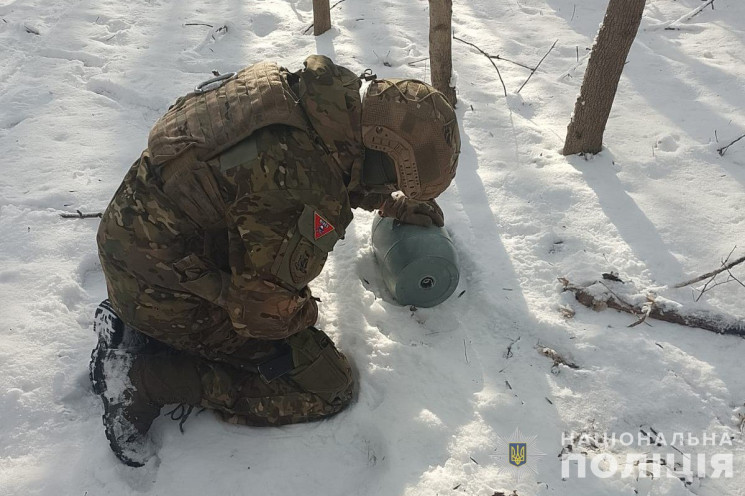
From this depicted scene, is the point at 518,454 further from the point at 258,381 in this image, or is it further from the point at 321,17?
the point at 321,17

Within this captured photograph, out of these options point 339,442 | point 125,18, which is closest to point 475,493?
point 339,442

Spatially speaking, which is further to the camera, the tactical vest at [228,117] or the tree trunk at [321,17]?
the tree trunk at [321,17]

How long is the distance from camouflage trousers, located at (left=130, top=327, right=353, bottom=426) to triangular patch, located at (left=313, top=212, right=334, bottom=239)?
0.79 metres

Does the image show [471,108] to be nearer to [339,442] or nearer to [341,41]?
[341,41]

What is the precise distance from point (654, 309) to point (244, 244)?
2.41 m

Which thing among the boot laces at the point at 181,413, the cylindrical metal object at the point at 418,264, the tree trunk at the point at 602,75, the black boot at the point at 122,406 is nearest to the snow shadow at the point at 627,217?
the tree trunk at the point at 602,75

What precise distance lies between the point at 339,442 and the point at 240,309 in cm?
88

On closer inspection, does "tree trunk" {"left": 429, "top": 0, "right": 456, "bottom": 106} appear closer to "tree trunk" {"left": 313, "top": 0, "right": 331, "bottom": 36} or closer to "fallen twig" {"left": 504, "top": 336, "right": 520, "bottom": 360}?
"tree trunk" {"left": 313, "top": 0, "right": 331, "bottom": 36}

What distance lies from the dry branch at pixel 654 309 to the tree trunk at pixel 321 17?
4.24m

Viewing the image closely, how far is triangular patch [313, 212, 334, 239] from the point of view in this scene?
7.57 feet

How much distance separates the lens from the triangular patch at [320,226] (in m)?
2.31

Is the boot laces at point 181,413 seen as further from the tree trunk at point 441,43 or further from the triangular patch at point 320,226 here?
the tree trunk at point 441,43

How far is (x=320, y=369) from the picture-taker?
281 cm

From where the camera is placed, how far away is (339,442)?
9.00 feet
